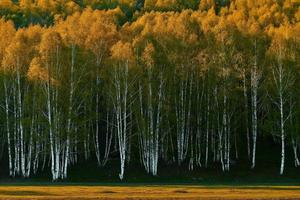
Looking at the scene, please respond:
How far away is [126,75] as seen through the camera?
57.7m

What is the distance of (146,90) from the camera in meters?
60.2

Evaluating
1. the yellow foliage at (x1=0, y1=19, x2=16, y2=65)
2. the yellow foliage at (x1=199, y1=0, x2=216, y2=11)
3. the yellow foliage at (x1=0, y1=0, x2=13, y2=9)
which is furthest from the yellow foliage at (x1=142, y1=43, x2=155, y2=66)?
the yellow foliage at (x1=0, y1=0, x2=13, y2=9)

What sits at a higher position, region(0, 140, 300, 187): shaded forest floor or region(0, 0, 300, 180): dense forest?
region(0, 0, 300, 180): dense forest

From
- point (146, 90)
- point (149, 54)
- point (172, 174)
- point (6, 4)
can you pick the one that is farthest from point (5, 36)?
point (6, 4)

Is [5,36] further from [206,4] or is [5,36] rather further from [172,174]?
[206,4]

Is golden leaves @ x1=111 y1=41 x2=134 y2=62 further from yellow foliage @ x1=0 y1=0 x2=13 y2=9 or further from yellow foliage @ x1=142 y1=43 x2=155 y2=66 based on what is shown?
yellow foliage @ x1=0 y1=0 x2=13 y2=9

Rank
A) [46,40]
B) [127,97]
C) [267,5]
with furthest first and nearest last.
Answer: [267,5] < [127,97] < [46,40]

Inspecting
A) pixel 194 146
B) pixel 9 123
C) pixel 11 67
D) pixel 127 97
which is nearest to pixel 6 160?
pixel 9 123

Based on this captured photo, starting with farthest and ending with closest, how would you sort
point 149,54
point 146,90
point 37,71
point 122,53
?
point 146,90 < point 149,54 < point 122,53 < point 37,71

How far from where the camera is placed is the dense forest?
188 feet

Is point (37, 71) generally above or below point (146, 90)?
above

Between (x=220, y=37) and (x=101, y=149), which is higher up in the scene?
(x=220, y=37)

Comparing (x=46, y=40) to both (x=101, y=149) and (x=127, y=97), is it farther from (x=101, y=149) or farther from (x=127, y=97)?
(x=101, y=149)

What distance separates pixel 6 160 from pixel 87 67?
625 inches
